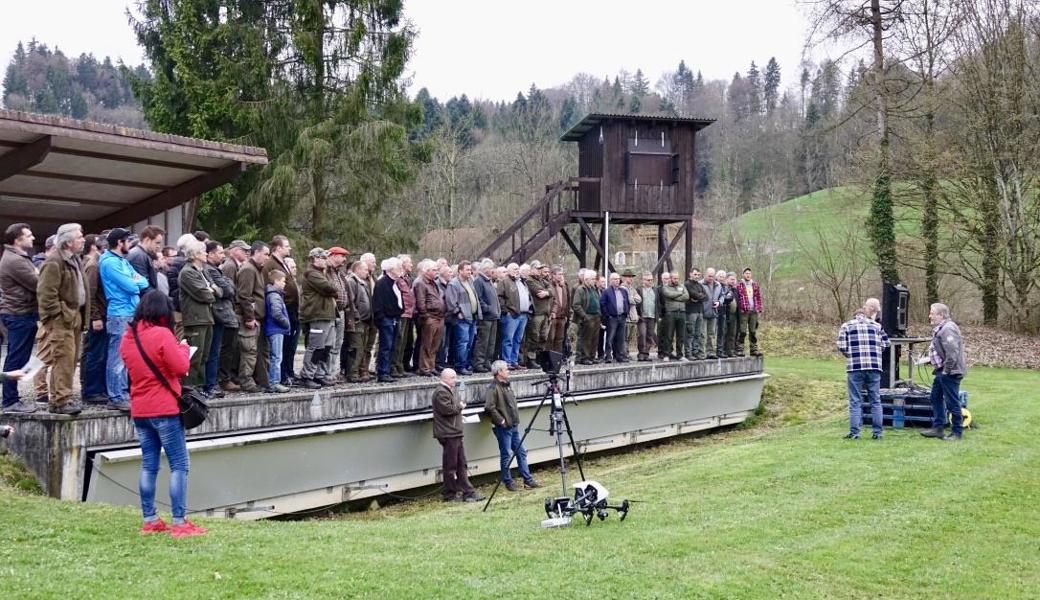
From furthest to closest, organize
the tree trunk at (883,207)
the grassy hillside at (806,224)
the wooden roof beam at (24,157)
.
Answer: the grassy hillside at (806,224) < the tree trunk at (883,207) < the wooden roof beam at (24,157)

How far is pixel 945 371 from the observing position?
509 inches

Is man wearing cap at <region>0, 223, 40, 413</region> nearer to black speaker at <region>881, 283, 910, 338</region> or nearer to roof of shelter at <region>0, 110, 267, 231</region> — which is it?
roof of shelter at <region>0, 110, 267, 231</region>

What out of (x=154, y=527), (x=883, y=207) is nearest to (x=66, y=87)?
(x=883, y=207)

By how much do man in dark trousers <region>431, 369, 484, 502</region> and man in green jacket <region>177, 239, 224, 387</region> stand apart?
3414 millimetres

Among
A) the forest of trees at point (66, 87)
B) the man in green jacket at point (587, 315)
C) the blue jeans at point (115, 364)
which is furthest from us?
the forest of trees at point (66, 87)

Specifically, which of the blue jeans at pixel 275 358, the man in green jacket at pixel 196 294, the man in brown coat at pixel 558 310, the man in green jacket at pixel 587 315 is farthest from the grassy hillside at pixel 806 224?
the man in green jacket at pixel 196 294

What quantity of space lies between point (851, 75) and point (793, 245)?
17059 mm

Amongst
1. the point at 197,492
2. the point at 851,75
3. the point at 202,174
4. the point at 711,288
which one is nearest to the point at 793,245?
the point at 851,75

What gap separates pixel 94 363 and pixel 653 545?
6172 millimetres

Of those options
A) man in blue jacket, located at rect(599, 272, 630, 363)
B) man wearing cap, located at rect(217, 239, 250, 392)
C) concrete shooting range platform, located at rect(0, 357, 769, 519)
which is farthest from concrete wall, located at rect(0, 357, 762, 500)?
man in blue jacket, located at rect(599, 272, 630, 363)

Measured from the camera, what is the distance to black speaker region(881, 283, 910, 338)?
14.9 m

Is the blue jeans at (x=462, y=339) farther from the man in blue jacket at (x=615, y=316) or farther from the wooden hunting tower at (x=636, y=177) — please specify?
the wooden hunting tower at (x=636, y=177)

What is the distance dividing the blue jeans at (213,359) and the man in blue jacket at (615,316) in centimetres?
829

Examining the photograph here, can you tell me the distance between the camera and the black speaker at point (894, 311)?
14922 mm
